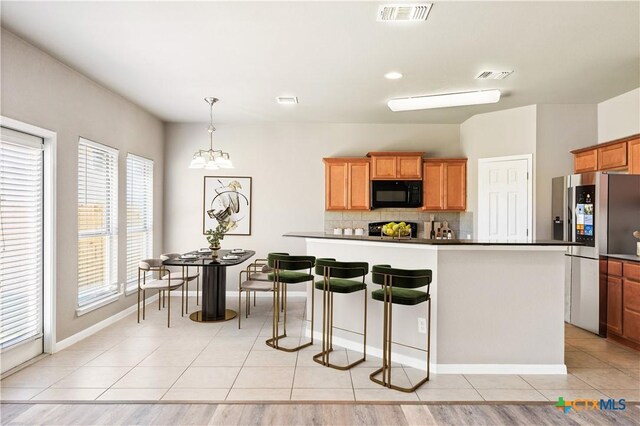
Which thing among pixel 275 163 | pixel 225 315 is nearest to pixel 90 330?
pixel 225 315

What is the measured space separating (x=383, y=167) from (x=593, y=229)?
2733 millimetres

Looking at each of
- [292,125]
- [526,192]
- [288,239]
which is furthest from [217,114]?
[526,192]

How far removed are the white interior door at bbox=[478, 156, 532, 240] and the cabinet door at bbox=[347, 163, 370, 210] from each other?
166 cm

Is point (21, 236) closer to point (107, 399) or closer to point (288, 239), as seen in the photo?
point (107, 399)

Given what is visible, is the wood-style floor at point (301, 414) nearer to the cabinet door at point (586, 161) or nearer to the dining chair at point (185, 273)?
the dining chair at point (185, 273)

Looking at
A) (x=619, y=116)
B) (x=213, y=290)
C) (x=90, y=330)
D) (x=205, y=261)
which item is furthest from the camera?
(x=213, y=290)

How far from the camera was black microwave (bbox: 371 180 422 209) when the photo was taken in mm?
5707

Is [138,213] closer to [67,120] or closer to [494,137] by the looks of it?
[67,120]

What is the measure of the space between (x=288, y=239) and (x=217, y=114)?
7.25 feet

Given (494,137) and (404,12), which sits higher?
(404,12)

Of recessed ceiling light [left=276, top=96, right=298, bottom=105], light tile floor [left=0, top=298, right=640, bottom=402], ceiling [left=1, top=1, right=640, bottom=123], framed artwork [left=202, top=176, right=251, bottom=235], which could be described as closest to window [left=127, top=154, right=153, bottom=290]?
framed artwork [left=202, top=176, right=251, bottom=235]

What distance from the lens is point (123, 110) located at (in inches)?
189

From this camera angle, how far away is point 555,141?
4953 millimetres

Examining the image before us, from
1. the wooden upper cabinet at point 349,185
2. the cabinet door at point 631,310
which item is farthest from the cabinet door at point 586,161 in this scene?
the wooden upper cabinet at point 349,185
